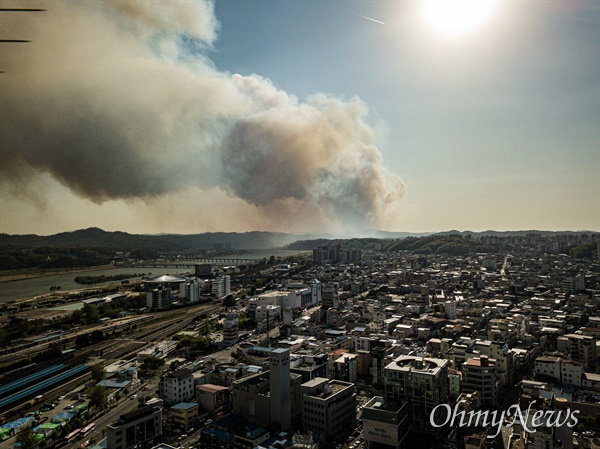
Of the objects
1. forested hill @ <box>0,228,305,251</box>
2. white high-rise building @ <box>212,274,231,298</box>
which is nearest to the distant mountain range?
forested hill @ <box>0,228,305,251</box>

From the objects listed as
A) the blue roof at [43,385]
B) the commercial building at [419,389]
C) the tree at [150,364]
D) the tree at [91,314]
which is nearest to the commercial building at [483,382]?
the commercial building at [419,389]

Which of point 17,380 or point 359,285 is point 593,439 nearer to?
point 17,380

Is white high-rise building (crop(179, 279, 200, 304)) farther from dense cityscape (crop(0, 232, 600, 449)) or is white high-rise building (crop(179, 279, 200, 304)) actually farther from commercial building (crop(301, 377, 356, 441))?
commercial building (crop(301, 377, 356, 441))

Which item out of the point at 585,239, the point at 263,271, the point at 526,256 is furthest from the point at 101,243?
the point at 585,239

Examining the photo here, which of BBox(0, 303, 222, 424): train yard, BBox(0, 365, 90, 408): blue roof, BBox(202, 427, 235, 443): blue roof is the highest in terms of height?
Answer: BBox(202, 427, 235, 443): blue roof

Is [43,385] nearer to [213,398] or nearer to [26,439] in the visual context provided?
[26,439]
